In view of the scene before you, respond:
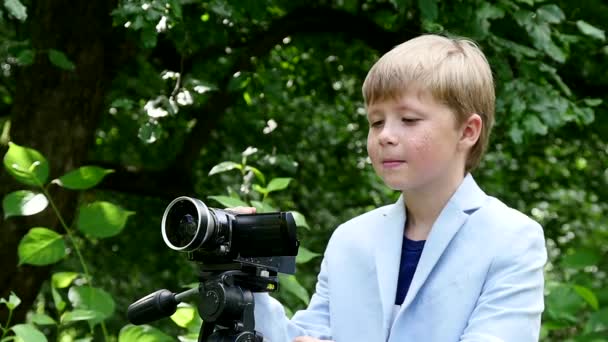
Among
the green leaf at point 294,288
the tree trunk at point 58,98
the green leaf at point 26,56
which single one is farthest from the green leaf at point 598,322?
the tree trunk at point 58,98

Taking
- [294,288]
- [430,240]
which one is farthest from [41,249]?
[430,240]

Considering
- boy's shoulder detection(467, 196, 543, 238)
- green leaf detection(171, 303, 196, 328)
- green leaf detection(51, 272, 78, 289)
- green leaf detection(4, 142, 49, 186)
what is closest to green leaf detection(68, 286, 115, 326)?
green leaf detection(51, 272, 78, 289)

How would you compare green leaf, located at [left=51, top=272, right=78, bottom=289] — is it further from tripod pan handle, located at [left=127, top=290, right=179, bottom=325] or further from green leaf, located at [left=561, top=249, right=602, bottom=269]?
green leaf, located at [left=561, top=249, right=602, bottom=269]

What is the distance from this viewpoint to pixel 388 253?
228 cm

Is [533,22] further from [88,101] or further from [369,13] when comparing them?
[88,101]

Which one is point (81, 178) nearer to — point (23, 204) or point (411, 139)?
point (23, 204)

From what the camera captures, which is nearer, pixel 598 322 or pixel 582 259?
pixel 598 322

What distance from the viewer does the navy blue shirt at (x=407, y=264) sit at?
226cm

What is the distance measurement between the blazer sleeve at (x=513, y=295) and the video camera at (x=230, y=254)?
1.33 feet

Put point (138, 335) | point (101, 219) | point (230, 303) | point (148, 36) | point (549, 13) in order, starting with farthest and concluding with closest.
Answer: point (549, 13)
point (148, 36)
point (101, 219)
point (138, 335)
point (230, 303)

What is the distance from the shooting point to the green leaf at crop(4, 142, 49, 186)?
3445mm

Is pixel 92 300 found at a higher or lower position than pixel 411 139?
lower

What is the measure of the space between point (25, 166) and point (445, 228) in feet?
5.77

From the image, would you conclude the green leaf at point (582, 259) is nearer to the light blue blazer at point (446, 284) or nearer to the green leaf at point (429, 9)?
the green leaf at point (429, 9)
